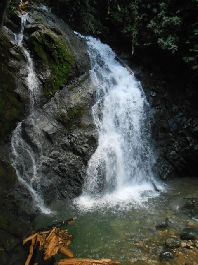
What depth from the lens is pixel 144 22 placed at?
12781mm

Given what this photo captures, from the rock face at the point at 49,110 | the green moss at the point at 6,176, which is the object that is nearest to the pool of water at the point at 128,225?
the rock face at the point at 49,110

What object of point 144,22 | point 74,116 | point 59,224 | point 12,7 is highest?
point 144,22

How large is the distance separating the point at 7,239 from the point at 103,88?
19.4 feet

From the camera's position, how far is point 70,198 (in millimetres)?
9758

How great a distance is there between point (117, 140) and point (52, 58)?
10.1 feet

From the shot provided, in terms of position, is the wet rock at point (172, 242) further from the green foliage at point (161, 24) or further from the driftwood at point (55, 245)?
the green foliage at point (161, 24)

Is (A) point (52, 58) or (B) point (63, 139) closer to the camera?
(B) point (63, 139)

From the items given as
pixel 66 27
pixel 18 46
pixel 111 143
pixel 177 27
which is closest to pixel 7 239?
pixel 111 143

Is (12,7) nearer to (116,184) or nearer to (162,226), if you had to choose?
(116,184)

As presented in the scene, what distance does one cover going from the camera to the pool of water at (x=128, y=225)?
7.19 metres

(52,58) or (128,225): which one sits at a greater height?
(52,58)

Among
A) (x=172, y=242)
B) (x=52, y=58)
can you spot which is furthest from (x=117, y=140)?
(x=172, y=242)

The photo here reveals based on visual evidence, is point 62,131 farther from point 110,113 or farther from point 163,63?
point 163,63

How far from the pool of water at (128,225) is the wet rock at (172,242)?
0.42 feet
